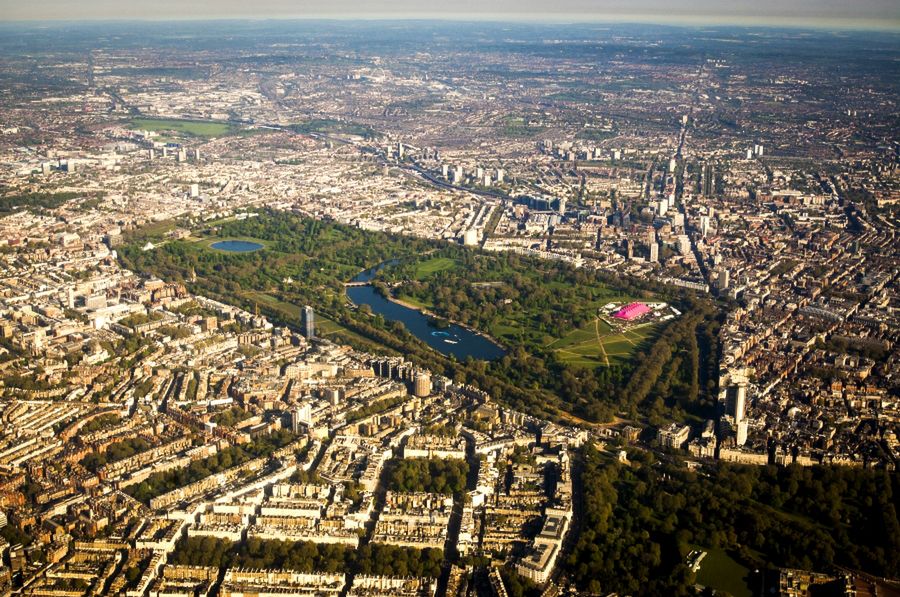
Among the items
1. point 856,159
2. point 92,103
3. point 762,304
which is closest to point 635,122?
Result: point 856,159

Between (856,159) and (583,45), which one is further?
(583,45)

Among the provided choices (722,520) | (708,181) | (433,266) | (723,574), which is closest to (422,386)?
(722,520)

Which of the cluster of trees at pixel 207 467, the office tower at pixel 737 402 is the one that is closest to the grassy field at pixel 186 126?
the cluster of trees at pixel 207 467

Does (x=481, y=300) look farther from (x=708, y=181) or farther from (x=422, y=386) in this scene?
(x=708, y=181)

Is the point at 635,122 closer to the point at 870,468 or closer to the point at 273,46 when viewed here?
the point at 870,468

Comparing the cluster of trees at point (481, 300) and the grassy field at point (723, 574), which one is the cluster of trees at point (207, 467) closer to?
the cluster of trees at point (481, 300)

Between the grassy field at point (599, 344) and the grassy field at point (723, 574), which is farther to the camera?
the grassy field at point (599, 344)
